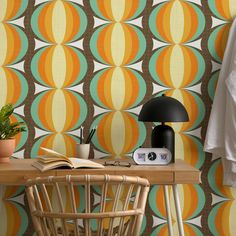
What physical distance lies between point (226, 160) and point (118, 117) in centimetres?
70

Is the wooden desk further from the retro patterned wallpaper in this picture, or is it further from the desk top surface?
the retro patterned wallpaper

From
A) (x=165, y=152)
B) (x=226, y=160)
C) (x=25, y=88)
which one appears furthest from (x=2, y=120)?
(x=226, y=160)

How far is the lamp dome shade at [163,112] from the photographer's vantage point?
267cm

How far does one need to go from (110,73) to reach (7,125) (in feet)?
A: 2.32

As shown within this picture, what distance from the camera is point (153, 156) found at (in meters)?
2.70

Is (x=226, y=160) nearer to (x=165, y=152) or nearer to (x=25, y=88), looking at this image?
(x=165, y=152)

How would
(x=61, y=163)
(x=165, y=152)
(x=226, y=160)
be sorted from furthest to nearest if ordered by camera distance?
(x=226, y=160)
(x=165, y=152)
(x=61, y=163)

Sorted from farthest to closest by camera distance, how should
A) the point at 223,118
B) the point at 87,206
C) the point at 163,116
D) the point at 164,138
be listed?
the point at 223,118 < the point at 164,138 < the point at 163,116 < the point at 87,206

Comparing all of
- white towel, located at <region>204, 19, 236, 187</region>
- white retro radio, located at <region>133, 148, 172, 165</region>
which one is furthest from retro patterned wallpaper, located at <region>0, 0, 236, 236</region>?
white retro radio, located at <region>133, 148, 172, 165</region>

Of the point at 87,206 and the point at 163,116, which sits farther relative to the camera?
the point at 163,116

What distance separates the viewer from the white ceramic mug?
2.87 m

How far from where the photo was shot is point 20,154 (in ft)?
9.91

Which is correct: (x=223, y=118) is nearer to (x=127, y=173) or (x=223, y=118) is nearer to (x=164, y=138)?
(x=164, y=138)

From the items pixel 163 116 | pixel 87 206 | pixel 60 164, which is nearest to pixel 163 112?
pixel 163 116
